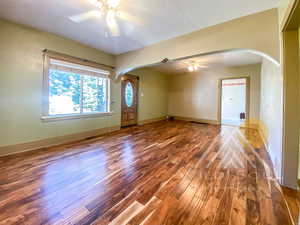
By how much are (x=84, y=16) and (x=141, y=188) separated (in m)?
2.82

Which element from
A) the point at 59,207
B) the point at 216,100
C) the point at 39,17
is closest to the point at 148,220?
the point at 59,207

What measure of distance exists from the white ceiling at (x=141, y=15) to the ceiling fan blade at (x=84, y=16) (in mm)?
76

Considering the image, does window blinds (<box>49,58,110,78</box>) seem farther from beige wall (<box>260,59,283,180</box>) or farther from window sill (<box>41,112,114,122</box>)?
beige wall (<box>260,59,283,180</box>)

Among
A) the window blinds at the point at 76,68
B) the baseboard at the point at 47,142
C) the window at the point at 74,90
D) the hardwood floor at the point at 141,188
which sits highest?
the window blinds at the point at 76,68

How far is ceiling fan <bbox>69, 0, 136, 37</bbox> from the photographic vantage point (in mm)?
1898

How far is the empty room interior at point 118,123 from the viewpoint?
1.31 metres

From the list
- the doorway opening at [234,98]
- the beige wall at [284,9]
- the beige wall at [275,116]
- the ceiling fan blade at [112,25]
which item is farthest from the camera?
the doorway opening at [234,98]

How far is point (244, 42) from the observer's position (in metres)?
2.19

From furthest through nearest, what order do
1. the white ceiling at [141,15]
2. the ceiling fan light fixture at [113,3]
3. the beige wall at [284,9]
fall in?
the white ceiling at [141,15] → the ceiling fan light fixture at [113,3] → the beige wall at [284,9]

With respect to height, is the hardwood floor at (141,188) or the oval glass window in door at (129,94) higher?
the oval glass window in door at (129,94)

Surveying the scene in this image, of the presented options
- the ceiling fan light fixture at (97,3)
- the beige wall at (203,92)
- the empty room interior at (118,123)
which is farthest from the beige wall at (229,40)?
the beige wall at (203,92)

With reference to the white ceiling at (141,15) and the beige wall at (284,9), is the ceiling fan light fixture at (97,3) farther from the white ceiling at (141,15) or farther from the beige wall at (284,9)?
the beige wall at (284,9)

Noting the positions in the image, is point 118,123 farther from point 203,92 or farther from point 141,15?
point 203,92

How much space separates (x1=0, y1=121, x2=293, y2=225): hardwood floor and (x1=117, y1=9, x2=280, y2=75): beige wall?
178 centimetres
